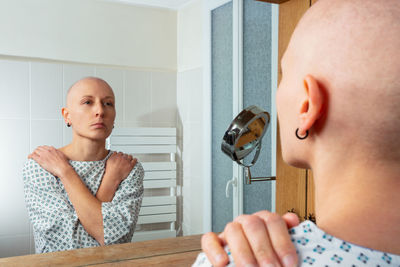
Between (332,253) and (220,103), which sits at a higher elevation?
(220,103)

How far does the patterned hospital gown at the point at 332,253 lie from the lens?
241mm

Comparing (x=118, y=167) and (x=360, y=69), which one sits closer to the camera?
(x=360, y=69)

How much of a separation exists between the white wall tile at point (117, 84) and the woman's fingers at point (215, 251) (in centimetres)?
184

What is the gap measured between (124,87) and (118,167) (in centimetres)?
120

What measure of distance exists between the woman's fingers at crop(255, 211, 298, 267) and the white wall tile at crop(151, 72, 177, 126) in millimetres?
1920

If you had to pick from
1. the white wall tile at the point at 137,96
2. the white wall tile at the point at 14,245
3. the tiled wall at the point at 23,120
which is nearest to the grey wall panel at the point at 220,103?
the white wall tile at the point at 137,96

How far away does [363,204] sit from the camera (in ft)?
0.86

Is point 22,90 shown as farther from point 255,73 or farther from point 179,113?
point 255,73

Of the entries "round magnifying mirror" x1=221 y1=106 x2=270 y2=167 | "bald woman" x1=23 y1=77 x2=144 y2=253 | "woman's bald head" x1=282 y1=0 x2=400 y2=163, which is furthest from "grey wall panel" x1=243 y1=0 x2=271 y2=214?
"woman's bald head" x1=282 y1=0 x2=400 y2=163

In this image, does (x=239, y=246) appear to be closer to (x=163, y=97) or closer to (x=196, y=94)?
(x=196, y=94)

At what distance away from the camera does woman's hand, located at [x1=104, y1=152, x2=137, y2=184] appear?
0.95 m

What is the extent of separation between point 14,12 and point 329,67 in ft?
6.28

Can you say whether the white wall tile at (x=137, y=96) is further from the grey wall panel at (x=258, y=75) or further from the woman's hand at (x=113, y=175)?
the woman's hand at (x=113, y=175)

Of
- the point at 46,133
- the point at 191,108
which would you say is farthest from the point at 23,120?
the point at 191,108
